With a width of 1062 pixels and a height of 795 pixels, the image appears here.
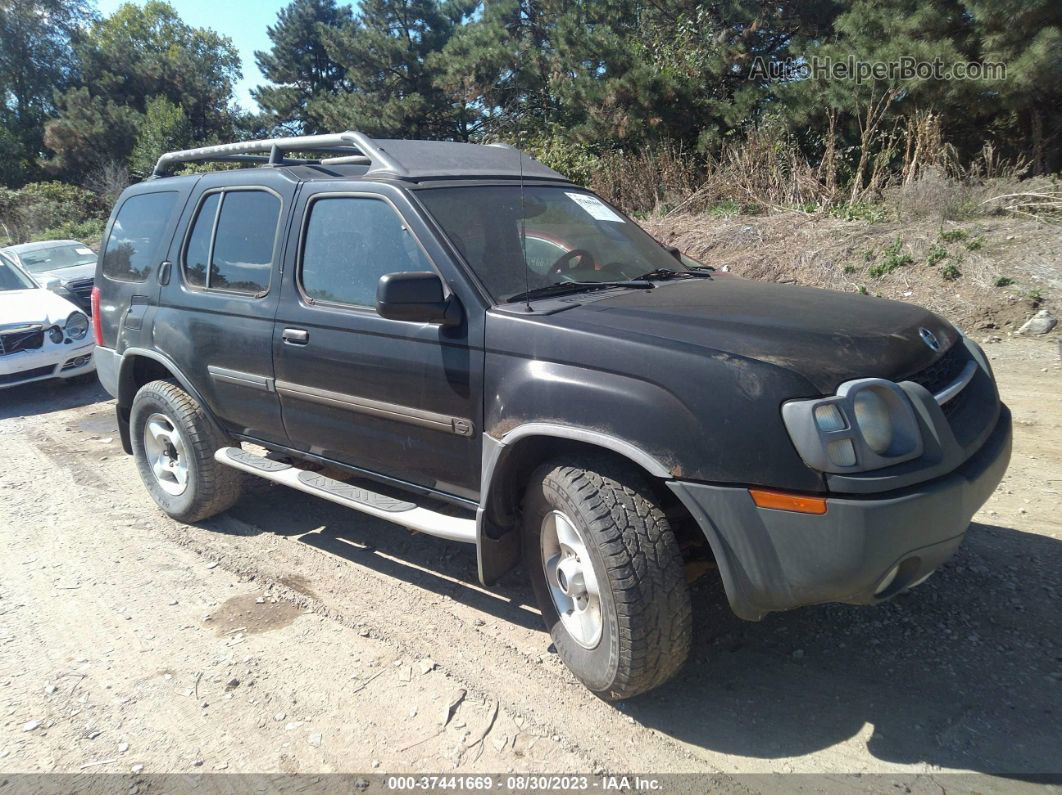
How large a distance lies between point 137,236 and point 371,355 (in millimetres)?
2592

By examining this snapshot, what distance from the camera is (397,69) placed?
87.6 ft

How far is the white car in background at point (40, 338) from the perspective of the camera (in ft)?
27.4

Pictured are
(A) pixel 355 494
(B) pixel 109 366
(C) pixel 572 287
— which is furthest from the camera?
(B) pixel 109 366

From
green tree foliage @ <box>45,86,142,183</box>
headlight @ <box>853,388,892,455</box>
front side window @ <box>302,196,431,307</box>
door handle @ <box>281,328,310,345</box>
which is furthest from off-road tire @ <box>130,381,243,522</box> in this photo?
green tree foliage @ <box>45,86,142,183</box>

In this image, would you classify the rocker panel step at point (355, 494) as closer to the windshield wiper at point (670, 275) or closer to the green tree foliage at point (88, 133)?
the windshield wiper at point (670, 275)

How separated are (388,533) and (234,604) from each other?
1018 mm

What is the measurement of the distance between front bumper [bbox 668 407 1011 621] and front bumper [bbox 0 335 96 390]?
8.27 meters

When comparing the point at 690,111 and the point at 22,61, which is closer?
the point at 690,111

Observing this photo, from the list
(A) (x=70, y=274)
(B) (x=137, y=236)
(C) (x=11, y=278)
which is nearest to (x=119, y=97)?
(A) (x=70, y=274)

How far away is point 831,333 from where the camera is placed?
279cm

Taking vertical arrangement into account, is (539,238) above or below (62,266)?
above

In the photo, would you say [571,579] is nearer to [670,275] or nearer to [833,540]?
[833,540]

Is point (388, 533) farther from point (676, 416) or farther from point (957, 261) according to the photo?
point (957, 261)

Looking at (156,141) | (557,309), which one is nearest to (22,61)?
(156,141)
